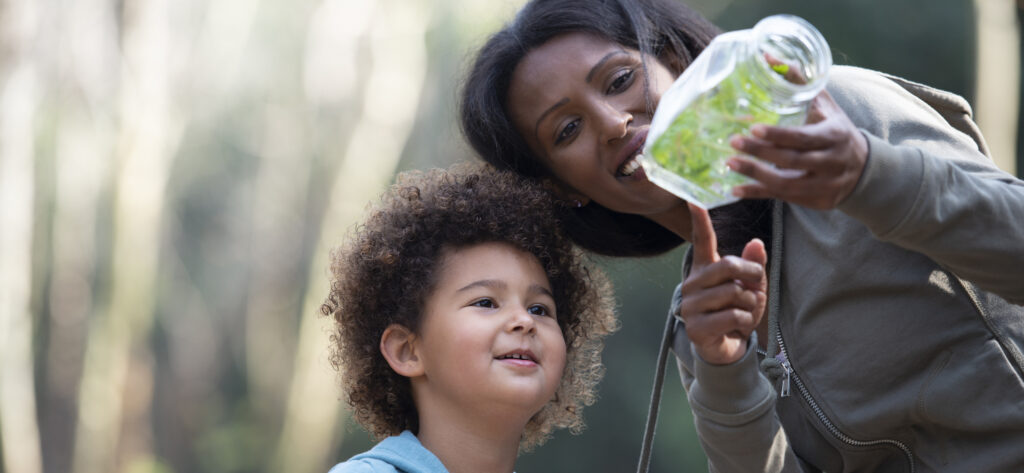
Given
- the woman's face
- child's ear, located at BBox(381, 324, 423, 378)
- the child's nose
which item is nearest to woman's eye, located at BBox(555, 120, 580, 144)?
the woman's face

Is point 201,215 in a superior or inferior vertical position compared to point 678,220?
inferior

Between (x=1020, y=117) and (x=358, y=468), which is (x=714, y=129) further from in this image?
(x=1020, y=117)

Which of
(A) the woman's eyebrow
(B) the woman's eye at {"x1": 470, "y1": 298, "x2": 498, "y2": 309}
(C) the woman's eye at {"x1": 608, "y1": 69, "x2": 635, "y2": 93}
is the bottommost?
(B) the woman's eye at {"x1": 470, "y1": 298, "x2": 498, "y2": 309}

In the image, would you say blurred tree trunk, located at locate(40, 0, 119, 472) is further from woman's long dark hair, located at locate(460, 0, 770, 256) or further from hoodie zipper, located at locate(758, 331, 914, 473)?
hoodie zipper, located at locate(758, 331, 914, 473)

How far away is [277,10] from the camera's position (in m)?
9.17

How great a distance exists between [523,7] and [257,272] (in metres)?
7.32

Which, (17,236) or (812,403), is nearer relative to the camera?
(812,403)

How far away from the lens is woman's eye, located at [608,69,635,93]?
192cm

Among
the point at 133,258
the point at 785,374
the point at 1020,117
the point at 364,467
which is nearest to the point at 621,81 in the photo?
the point at 785,374

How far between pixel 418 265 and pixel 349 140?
7.35m

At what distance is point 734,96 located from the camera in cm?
133

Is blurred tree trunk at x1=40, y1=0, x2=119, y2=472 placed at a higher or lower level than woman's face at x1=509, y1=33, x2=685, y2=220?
lower

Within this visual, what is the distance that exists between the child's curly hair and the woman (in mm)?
86

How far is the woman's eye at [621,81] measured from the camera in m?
1.92
